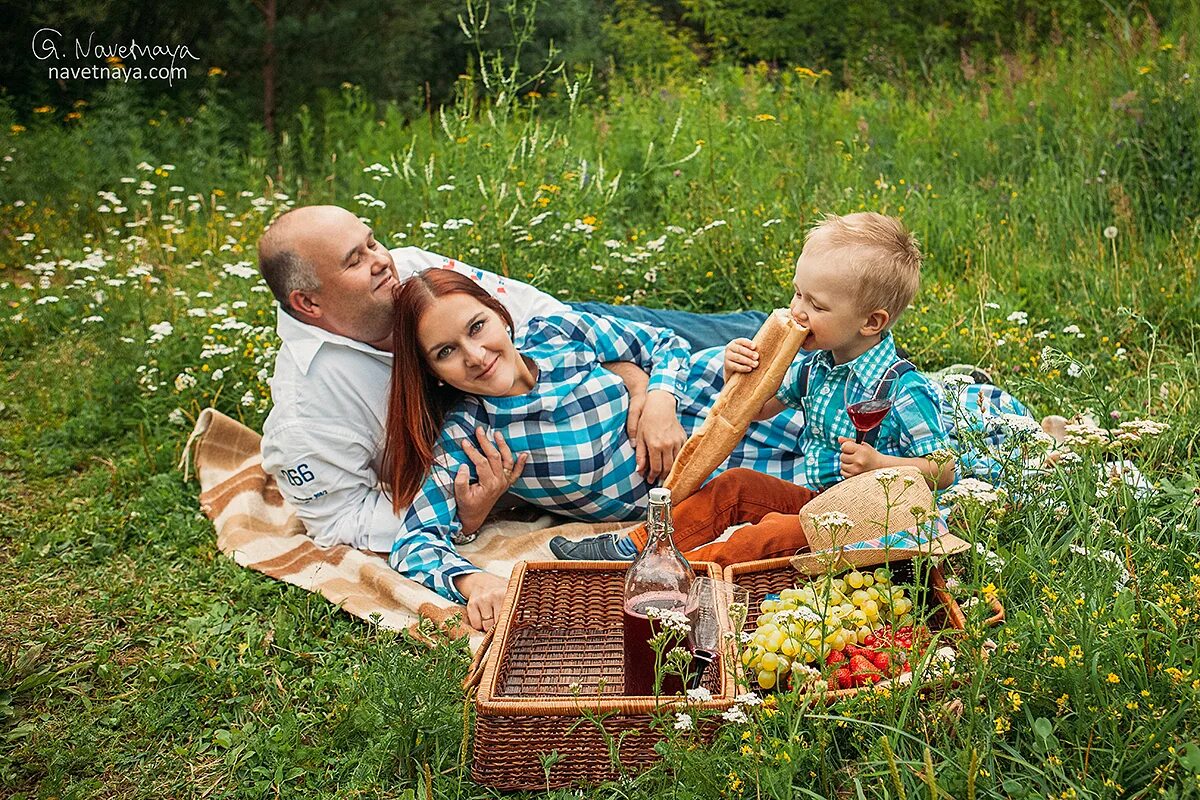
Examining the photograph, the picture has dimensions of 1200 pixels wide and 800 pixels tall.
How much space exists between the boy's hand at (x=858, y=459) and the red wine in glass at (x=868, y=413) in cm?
5

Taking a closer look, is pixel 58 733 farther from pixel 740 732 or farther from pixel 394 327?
pixel 740 732

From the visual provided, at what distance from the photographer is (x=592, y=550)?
3383 millimetres

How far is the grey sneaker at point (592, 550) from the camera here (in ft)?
11.1

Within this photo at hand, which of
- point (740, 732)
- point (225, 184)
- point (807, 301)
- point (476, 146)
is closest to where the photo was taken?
point (740, 732)

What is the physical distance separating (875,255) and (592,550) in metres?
1.24

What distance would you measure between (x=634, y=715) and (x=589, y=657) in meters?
0.56

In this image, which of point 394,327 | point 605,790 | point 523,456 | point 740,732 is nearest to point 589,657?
point 605,790

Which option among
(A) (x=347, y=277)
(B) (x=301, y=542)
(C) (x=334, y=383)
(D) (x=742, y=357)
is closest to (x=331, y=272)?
(A) (x=347, y=277)

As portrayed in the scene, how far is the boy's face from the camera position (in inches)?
121

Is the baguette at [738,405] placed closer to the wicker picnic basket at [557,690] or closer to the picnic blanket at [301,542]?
the wicker picnic basket at [557,690]

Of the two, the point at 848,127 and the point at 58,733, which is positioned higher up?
the point at 848,127

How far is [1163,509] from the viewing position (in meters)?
3.02

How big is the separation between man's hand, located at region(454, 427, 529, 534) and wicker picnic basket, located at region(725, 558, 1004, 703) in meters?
1.01

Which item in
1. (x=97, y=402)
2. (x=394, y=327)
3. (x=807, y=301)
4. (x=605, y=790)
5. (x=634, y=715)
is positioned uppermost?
(x=807, y=301)
